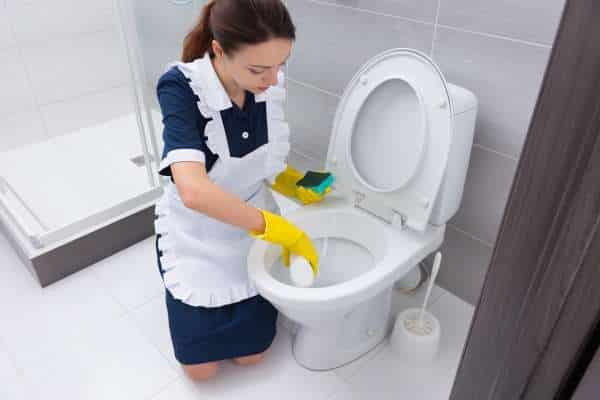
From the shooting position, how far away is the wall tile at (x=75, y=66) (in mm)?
2057

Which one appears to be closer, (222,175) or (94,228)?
(222,175)

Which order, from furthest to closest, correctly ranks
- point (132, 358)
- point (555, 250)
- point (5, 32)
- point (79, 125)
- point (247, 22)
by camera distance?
point (79, 125)
point (5, 32)
point (132, 358)
point (247, 22)
point (555, 250)

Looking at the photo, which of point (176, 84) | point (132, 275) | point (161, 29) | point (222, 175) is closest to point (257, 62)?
point (176, 84)

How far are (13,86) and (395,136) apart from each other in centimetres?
167

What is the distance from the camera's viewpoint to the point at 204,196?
1001 mm

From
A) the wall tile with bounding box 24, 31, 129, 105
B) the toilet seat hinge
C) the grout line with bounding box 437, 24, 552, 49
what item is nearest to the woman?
the toilet seat hinge

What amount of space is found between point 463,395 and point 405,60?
0.81 m

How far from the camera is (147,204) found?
179cm

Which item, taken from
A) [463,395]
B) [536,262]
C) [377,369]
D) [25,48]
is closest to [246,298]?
[377,369]

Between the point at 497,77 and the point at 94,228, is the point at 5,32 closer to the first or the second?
the point at 94,228

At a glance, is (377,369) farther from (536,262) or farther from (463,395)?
(536,262)

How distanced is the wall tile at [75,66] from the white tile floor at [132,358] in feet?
2.95

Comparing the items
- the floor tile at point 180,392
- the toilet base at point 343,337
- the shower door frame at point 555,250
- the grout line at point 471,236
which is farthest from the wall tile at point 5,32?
the shower door frame at point 555,250

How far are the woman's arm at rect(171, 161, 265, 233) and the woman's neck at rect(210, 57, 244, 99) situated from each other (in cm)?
20
